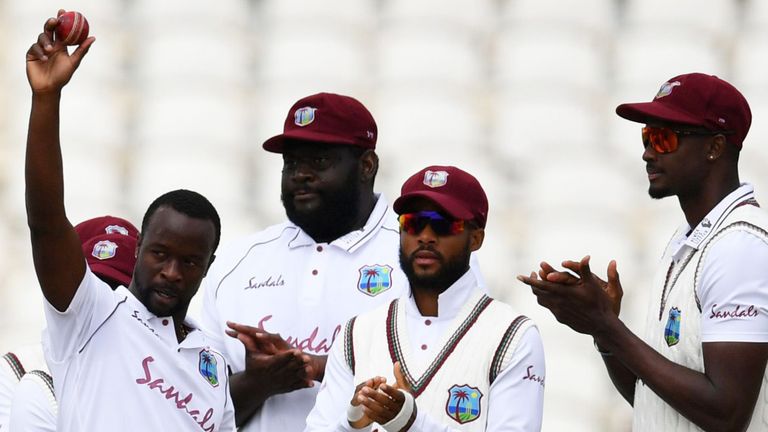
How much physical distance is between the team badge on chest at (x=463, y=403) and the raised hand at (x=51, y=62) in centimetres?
96

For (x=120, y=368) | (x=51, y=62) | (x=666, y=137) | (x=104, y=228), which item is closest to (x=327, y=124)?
(x=104, y=228)

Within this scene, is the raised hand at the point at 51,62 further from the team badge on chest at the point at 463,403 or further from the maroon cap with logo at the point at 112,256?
the team badge on chest at the point at 463,403

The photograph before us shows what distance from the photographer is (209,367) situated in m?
2.92

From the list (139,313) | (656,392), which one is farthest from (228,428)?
(656,392)

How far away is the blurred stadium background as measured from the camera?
17.6ft

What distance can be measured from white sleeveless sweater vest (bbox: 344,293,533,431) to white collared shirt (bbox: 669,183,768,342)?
1.17 ft

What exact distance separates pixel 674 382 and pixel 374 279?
88 cm

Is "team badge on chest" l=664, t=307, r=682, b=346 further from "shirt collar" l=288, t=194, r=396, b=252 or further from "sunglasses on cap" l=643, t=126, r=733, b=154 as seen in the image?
"shirt collar" l=288, t=194, r=396, b=252

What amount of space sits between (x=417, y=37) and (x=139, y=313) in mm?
3376

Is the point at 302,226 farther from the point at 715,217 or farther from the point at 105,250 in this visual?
the point at 715,217

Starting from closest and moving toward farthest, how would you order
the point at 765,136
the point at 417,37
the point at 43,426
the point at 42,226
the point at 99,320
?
the point at 42,226, the point at 99,320, the point at 43,426, the point at 765,136, the point at 417,37

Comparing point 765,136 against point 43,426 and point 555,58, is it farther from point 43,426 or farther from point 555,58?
point 43,426

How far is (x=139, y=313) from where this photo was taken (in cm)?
279

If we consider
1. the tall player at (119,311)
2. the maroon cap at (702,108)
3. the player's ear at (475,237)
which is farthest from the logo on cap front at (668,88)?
the tall player at (119,311)
